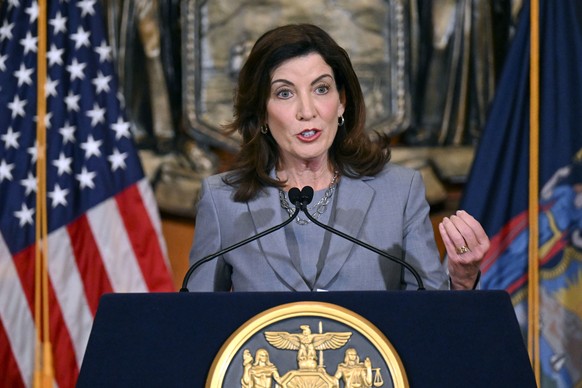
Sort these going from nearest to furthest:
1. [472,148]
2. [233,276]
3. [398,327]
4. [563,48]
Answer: [398,327] < [233,276] < [563,48] < [472,148]

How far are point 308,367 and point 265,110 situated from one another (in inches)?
45.9

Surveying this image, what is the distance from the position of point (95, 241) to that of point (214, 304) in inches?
99.2

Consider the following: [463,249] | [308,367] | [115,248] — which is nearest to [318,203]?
[463,249]

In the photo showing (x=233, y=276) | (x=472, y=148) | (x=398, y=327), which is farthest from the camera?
(x=472, y=148)

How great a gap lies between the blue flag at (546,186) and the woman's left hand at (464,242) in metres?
1.84

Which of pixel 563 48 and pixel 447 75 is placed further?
pixel 447 75

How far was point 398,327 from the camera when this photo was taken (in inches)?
66.1

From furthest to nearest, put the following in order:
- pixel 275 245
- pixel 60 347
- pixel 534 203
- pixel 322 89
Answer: pixel 60 347, pixel 534 203, pixel 322 89, pixel 275 245

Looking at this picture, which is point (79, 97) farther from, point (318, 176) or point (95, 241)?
point (318, 176)

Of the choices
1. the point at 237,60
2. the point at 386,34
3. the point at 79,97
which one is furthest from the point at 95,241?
the point at 386,34

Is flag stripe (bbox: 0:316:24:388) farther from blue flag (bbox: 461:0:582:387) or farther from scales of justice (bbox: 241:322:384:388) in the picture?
scales of justice (bbox: 241:322:384:388)

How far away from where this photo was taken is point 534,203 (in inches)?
155

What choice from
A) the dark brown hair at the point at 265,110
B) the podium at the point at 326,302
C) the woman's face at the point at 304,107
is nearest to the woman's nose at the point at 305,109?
the woman's face at the point at 304,107

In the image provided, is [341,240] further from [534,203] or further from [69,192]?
[69,192]
